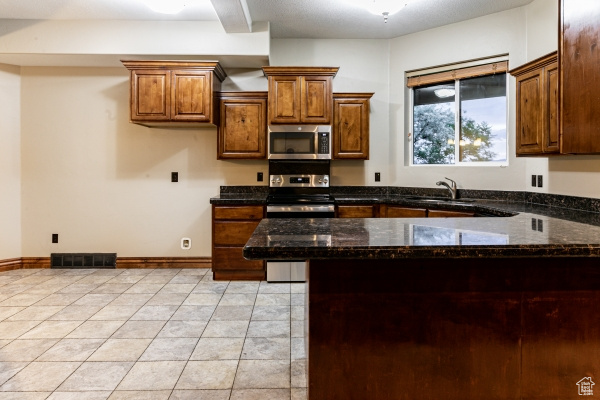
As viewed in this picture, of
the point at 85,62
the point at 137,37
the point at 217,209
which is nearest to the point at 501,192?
the point at 217,209

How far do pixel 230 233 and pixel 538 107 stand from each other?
3001mm

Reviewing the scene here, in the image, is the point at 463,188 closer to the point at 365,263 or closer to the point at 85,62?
the point at 365,263

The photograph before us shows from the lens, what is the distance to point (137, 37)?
4066 mm

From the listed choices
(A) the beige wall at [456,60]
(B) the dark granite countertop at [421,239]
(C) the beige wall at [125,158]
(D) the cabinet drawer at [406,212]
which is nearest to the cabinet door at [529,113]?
(A) the beige wall at [456,60]

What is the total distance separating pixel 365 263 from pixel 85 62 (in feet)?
14.2

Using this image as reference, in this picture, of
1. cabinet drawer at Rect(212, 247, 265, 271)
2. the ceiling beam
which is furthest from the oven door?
the ceiling beam

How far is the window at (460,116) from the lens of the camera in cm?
404

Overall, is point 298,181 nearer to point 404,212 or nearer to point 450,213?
point 404,212

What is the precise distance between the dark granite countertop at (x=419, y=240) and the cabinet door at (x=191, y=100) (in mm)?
2620

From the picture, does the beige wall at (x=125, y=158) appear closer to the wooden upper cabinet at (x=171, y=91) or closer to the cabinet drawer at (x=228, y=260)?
the wooden upper cabinet at (x=171, y=91)

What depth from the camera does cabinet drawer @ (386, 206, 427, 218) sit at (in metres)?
3.84

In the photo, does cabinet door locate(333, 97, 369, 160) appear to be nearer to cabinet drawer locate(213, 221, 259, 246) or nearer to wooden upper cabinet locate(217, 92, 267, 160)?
wooden upper cabinet locate(217, 92, 267, 160)

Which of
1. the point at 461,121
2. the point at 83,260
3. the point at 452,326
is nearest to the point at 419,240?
the point at 452,326

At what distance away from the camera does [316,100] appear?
4.14m
